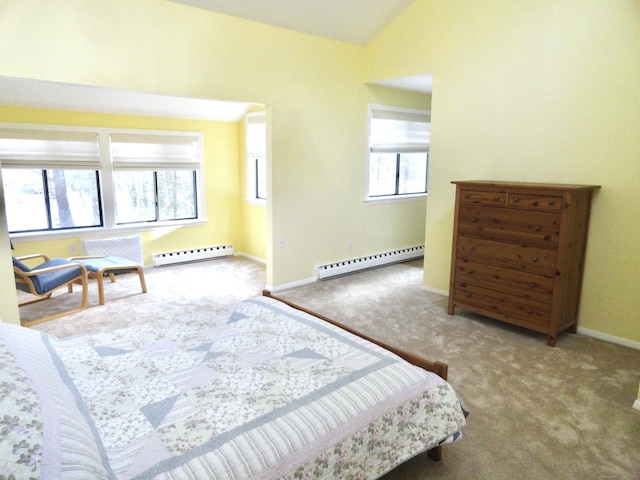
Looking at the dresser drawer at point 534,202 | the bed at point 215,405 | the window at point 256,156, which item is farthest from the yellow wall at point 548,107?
the bed at point 215,405

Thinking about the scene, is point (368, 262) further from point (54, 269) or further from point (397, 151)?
point (54, 269)

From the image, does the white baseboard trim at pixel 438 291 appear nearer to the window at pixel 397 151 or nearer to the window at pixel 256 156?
the window at pixel 397 151

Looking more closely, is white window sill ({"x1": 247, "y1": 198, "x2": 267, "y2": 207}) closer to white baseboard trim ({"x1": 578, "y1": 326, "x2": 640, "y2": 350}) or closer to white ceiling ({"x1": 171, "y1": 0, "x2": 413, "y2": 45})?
white ceiling ({"x1": 171, "y1": 0, "x2": 413, "y2": 45})

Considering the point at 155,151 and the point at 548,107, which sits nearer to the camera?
the point at 548,107

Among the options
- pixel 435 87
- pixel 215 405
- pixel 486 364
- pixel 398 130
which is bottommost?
pixel 486 364

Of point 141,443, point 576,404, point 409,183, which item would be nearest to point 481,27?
point 409,183

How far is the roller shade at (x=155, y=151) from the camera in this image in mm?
5105

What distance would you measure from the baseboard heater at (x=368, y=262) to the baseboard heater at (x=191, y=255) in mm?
1752

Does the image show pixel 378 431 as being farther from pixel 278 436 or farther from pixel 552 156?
pixel 552 156

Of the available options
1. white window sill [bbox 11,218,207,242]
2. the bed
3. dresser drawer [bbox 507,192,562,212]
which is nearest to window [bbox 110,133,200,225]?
white window sill [bbox 11,218,207,242]

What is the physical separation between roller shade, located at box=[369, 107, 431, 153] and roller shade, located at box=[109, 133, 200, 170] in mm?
2321

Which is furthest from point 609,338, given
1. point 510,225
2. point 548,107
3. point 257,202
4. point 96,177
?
point 96,177

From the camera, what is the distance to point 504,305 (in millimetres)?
3510

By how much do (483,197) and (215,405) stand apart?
275cm
